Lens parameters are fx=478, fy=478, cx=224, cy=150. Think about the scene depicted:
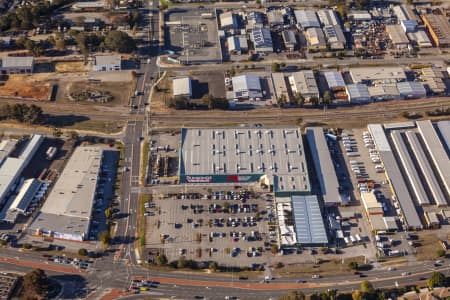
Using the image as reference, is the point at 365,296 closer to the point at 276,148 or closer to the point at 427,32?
the point at 276,148

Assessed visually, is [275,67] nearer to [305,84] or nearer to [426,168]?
[305,84]

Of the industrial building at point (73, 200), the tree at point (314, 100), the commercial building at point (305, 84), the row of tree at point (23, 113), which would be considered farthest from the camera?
the commercial building at point (305, 84)

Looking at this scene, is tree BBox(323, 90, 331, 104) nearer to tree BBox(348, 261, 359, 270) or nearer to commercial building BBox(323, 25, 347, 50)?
commercial building BBox(323, 25, 347, 50)

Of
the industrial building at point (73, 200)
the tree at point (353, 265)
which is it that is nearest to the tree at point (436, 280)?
the tree at point (353, 265)

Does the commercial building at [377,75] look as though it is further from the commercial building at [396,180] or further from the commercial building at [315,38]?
the commercial building at [396,180]

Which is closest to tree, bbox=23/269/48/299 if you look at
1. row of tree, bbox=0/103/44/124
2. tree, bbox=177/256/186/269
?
tree, bbox=177/256/186/269
